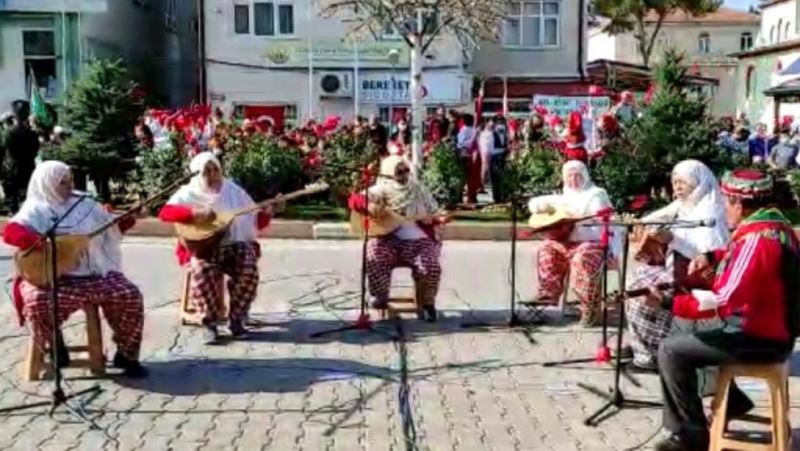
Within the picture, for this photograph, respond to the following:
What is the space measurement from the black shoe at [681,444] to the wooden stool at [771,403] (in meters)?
0.07

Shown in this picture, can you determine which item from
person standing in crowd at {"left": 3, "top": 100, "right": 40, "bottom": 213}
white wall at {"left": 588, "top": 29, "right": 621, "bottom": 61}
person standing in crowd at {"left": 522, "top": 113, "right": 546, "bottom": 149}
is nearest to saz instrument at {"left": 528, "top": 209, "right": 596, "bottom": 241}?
person standing in crowd at {"left": 522, "top": 113, "right": 546, "bottom": 149}

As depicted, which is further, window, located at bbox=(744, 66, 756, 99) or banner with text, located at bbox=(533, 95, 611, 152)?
window, located at bbox=(744, 66, 756, 99)

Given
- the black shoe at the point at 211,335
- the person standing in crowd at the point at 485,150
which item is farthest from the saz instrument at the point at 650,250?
the person standing in crowd at the point at 485,150

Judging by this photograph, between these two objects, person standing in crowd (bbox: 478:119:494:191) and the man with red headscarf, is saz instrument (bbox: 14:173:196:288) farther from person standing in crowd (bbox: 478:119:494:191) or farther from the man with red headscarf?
person standing in crowd (bbox: 478:119:494:191)

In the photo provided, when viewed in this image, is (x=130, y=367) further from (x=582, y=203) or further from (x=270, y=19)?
(x=270, y=19)

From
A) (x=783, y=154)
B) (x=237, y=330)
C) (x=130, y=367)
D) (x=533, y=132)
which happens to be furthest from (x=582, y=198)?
(x=783, y=154)

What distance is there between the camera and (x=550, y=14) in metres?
34.7

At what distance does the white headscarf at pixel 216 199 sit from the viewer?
8.05m

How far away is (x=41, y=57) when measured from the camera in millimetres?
30641

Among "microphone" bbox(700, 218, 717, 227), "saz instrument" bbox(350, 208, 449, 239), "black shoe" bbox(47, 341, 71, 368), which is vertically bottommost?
"black shoe" bbox(47, 341, 71, 368)

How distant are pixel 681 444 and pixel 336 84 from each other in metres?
27.5

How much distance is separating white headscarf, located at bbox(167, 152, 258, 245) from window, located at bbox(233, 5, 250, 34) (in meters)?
25.0

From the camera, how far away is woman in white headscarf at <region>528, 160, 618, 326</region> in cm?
864

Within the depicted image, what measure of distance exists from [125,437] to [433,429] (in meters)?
1.60
